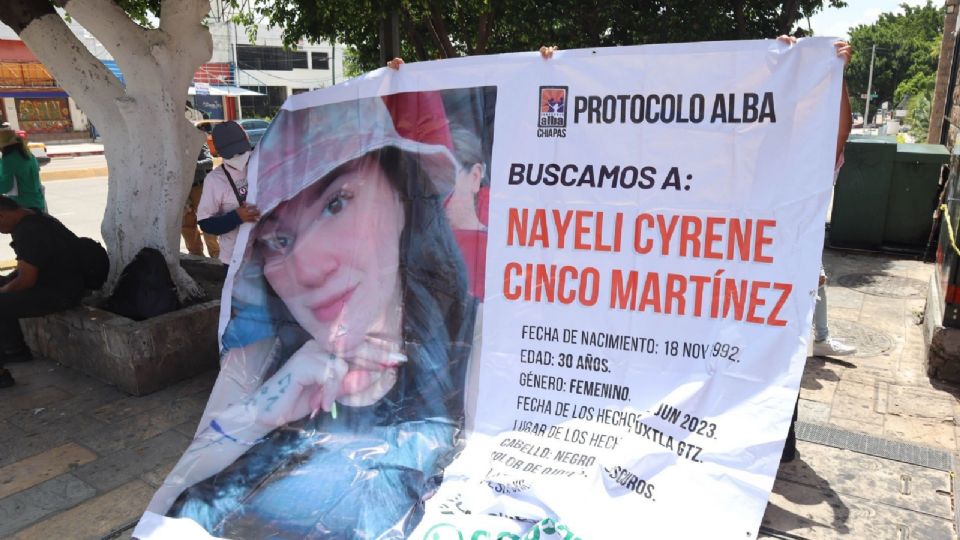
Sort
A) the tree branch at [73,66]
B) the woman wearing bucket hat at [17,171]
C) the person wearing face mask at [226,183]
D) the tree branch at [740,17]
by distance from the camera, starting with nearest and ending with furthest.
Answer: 1. the person wearing face mask at [226,183]
2. the tree branch at [73,66]
3. the woman wearing bucket hat at [17,171]
4. the tree branch at [740,17]

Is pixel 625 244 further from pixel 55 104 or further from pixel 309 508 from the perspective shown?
pixel 55 104

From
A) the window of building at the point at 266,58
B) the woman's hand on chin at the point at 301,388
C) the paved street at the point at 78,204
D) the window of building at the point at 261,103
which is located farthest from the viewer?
the window of building at the point at 261,103

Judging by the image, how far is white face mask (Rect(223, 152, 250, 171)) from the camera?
4.70 m

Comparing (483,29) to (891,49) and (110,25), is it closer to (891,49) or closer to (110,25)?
(110,25)

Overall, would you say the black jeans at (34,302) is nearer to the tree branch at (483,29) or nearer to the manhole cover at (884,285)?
the manhole cover at (884,285)

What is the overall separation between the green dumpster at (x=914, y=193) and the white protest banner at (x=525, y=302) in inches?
259

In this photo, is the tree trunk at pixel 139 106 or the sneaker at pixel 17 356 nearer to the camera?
the tree trunk at pixel 139 106

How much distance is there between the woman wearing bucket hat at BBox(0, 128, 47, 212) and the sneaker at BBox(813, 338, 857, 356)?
7.45m

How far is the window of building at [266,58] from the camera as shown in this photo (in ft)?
153

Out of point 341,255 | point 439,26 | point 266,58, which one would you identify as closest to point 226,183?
point 341,255

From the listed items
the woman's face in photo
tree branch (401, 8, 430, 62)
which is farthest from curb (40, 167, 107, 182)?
the woman's face in photo

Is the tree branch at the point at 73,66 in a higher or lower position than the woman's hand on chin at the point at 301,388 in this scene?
higher

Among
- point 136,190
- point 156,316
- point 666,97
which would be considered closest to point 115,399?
point 156,316

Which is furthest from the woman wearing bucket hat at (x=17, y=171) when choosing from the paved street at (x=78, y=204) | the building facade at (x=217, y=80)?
the building facade at (x=217, y=80)
